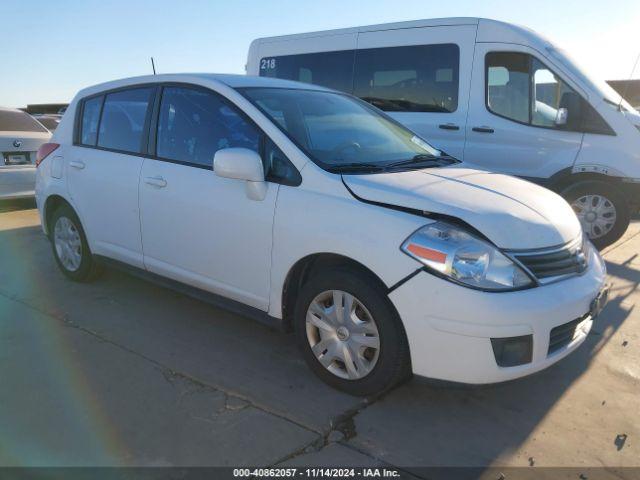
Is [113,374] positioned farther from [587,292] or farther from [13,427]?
[587,292]

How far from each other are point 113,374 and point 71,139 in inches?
94.6

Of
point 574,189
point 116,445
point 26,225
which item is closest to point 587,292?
point 116,445

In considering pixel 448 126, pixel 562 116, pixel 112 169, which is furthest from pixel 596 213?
pixel 112 169

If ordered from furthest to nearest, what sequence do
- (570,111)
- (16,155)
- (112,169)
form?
(16,155), (570,111), (112,169)

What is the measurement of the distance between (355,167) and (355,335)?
966mm

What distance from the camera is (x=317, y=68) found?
24.6ft

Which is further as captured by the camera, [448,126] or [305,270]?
[448,126]

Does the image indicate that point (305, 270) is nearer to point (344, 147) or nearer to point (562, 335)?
point (344, 147)

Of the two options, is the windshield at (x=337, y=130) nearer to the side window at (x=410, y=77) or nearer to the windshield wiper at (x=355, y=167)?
the windshield wiper at (x=355, y=167)

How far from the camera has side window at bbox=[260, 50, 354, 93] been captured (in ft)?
23.7

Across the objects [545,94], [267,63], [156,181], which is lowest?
[156,181]

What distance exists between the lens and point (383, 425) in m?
2.83

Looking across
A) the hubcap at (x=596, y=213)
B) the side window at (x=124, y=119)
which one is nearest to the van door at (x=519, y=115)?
the hubcap at (x=596, y=213)

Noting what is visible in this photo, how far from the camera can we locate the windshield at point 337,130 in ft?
11.0
